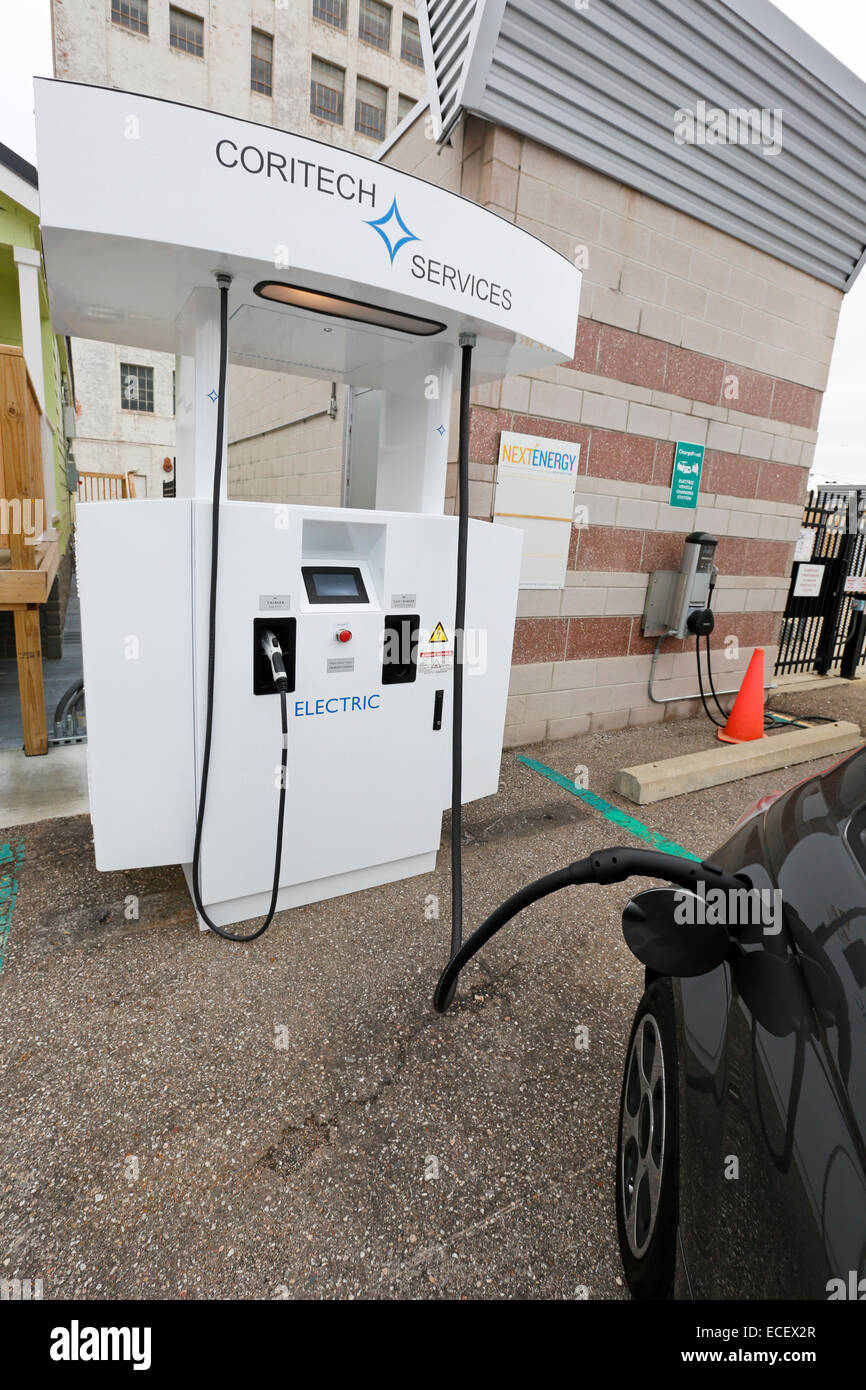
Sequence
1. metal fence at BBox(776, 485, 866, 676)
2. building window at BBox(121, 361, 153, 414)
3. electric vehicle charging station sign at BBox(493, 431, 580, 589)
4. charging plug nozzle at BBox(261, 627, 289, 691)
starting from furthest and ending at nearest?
1. building window at BBox(121, 361, 153, 414)
2. metal fence at BBox(776, 485, 866, 676)
3. electric vehicle charging station sign at BBox(493, 431, 580, 589)
4. charging plug nozzle at BBox(261, 627, 289, 691)

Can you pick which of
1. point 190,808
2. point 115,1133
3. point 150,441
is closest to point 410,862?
point 190,808

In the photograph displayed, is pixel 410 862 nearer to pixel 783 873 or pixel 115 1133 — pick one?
pixel 115 1133

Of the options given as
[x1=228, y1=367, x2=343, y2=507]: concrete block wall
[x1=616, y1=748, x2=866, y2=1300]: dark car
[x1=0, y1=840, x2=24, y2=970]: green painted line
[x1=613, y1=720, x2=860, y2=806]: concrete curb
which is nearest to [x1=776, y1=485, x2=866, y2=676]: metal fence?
[x1=613, y1=720, x2=860, y2=806]: concrete curb

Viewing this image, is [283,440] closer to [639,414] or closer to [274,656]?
[639,414]

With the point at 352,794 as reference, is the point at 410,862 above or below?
below

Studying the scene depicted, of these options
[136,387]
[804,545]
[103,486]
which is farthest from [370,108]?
[804,545]

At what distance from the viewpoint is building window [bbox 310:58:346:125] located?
17969 mm

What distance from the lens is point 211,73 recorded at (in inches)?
645

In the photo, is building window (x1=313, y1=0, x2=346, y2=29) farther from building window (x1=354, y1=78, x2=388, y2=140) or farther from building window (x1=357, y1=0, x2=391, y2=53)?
building window (x1=354, y1=78, x2=388, y2=140)

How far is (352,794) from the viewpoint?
249cm

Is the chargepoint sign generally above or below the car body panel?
above

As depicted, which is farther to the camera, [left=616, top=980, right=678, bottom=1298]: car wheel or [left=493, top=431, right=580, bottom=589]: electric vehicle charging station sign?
[left=493, top=431, right=580, bottom=589]: electric vehicle charging station sign

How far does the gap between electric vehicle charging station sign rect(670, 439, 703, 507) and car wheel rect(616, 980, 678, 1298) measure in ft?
13.6
